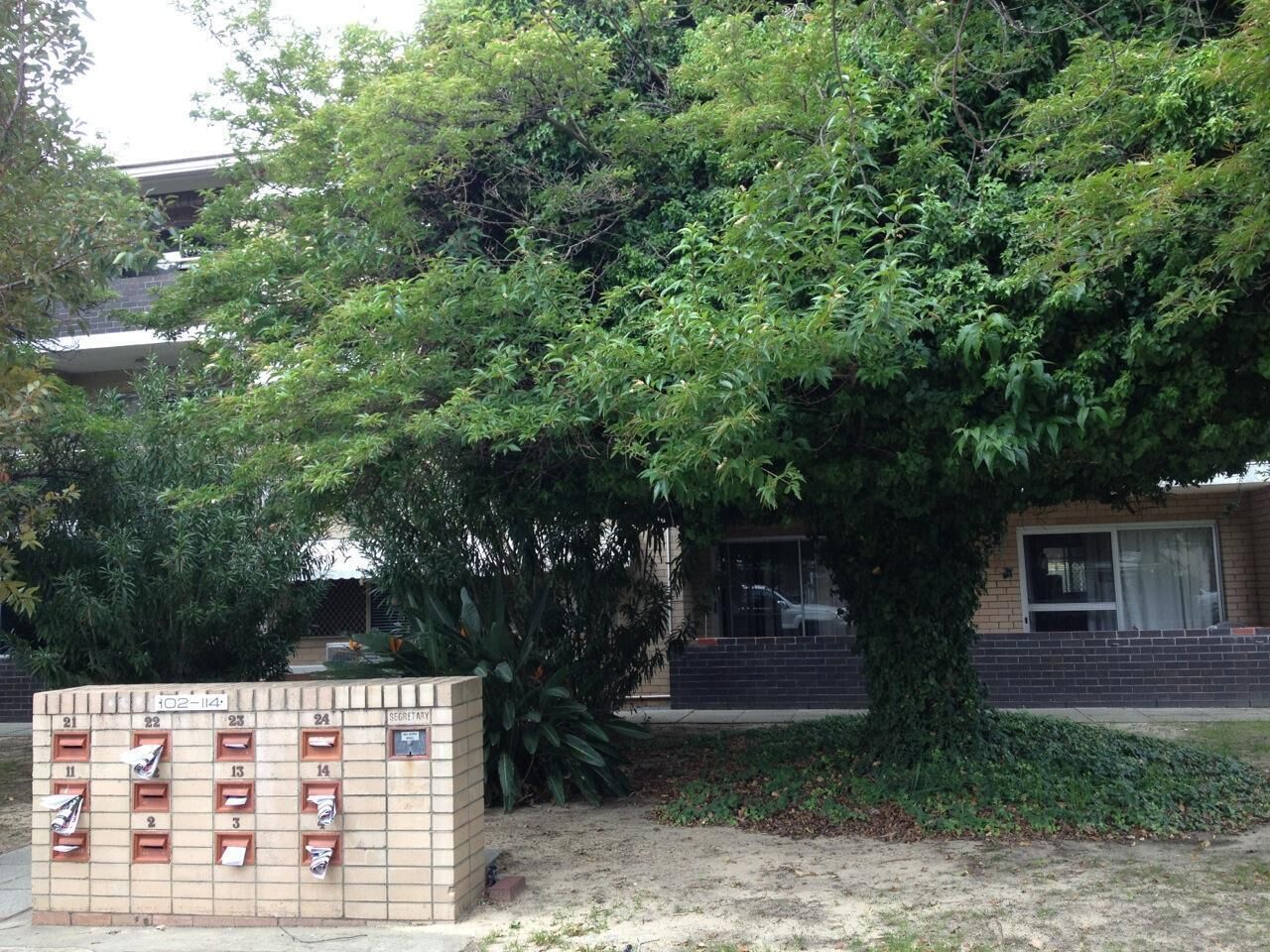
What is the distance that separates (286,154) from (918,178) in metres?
5.52

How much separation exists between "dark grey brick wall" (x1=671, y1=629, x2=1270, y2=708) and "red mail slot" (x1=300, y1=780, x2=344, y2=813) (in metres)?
9.66

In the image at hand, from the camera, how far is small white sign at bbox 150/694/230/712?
639cm

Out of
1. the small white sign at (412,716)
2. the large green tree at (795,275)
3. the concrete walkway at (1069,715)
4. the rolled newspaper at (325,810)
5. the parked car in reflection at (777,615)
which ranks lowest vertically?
the concrete walkway at (1069,715)

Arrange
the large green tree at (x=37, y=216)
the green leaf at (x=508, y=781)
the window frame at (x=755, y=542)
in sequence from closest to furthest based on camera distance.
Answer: the large green tree at (x=37, y=216)
the green leaf at (x=508, y=781)
the window frame at (x=755, y=542)

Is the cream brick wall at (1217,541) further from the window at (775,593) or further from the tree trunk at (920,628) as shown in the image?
the tree trunk at (920,628)

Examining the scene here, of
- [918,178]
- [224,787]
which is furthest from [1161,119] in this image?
[224,787]

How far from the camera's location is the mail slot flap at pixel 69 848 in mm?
6406

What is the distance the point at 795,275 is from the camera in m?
6.69

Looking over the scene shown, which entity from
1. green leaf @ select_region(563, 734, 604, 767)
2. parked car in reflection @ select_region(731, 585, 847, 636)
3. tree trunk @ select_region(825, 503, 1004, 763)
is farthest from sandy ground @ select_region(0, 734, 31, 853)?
parked car in reflection @ select_region(731, 585, 847, 636)

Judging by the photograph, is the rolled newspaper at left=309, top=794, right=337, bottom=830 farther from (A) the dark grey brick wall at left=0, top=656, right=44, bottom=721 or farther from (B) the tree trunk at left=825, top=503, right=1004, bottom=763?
(A) the dark grey brick wall at left=0, top=656, right=44, bottom=721

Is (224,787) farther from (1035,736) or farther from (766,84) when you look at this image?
(1035,736)

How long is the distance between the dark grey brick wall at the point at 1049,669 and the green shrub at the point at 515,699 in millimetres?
6011

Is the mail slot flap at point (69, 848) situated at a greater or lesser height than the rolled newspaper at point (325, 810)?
lesser

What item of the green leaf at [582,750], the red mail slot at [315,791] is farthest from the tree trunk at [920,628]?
the red mail slot at [315,791]
